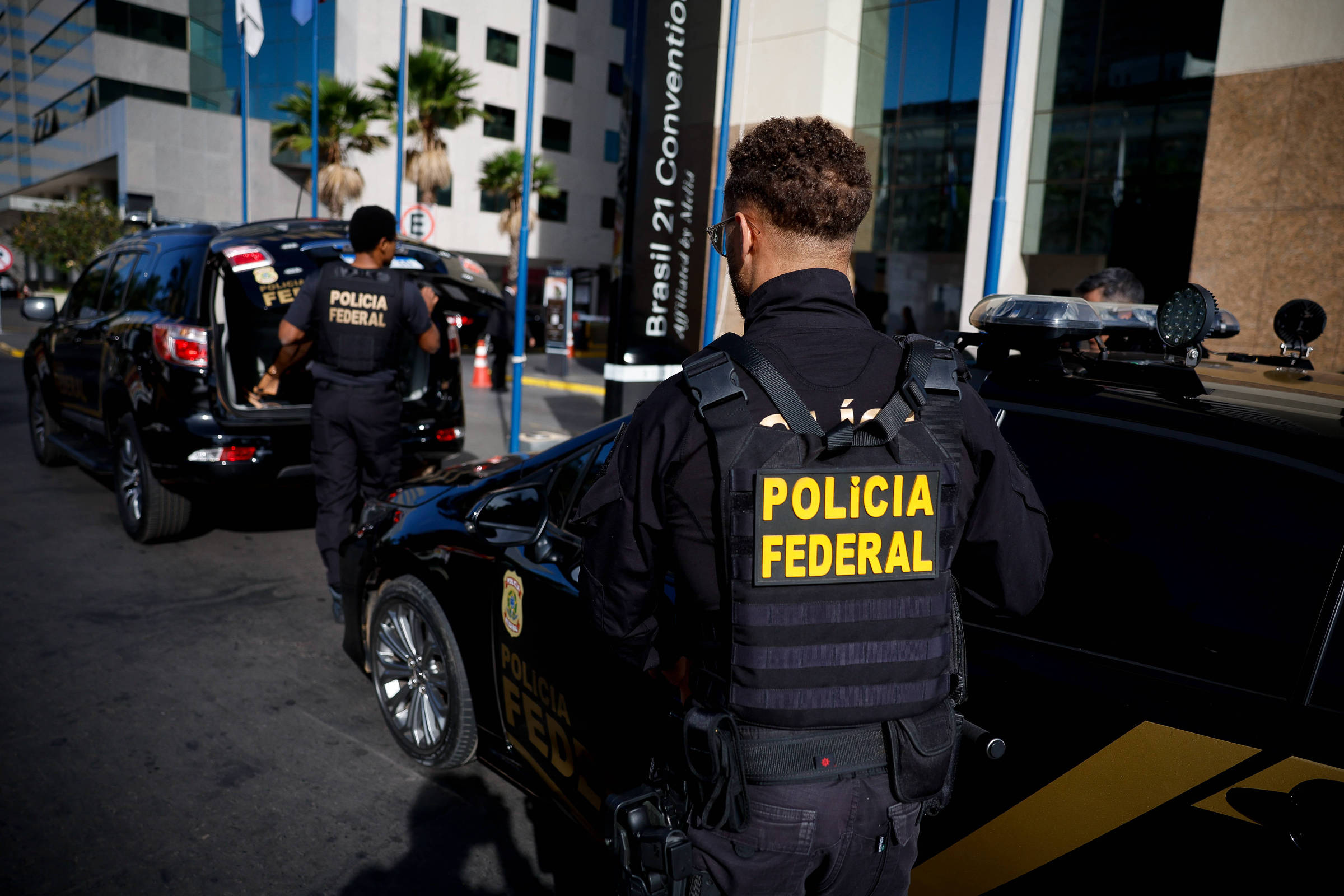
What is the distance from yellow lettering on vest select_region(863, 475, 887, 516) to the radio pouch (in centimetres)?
36

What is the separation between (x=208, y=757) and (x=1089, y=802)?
2.89m

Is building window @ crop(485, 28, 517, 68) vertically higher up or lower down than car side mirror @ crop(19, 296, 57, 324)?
higher up

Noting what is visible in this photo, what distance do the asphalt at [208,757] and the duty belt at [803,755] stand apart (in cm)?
156

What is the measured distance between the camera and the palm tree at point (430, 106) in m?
25.4

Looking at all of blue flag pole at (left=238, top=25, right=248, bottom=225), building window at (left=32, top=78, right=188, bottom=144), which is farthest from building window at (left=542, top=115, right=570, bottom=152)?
building window at (left=32, top=78, right=188, bottom=144)

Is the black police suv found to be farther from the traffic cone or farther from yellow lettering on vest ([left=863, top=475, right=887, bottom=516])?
the traffic cone

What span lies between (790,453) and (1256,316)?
12141 mm

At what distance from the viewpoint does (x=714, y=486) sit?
1.47 meters

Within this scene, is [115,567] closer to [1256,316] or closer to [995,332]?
[995,332]

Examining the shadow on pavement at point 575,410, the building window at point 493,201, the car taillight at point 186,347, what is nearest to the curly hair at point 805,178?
the car taillight at point 186,347

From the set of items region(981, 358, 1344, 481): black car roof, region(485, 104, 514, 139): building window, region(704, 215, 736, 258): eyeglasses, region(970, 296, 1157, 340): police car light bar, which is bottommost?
region(981, 358, 1344, 481): black car roof

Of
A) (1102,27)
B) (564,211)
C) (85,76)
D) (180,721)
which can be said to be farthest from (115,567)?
(85,76)

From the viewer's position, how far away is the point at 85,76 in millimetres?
39438

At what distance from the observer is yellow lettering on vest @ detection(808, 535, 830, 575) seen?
4.75ft
